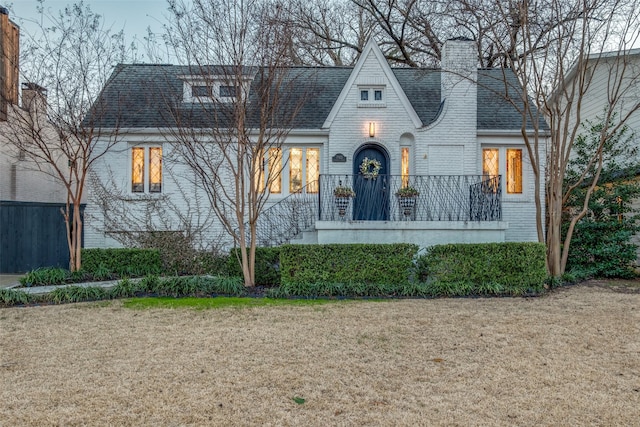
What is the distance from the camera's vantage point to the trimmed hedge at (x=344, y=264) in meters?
8.52

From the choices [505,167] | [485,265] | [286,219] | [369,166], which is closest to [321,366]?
[485,265]

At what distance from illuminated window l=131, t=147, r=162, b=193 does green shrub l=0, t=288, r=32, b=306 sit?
17.6ft

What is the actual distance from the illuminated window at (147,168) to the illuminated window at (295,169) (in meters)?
4.03

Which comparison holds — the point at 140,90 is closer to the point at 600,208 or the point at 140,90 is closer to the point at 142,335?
the point at 142,335

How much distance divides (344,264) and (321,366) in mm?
4199

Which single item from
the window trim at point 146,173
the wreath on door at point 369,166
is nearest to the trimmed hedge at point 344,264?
the wreath on door at point 369,166

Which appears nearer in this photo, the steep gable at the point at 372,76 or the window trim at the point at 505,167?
the steep gable at the point at 372,76

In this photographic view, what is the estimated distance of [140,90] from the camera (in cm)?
1337

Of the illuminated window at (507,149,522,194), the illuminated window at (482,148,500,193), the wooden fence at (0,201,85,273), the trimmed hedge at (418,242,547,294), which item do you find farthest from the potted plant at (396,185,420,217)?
the wooden fence at (0,201,85,273)

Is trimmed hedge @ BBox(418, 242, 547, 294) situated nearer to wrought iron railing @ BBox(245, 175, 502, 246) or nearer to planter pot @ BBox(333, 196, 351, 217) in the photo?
wrought iron railing @ BBox(245, 175, 502, 246)

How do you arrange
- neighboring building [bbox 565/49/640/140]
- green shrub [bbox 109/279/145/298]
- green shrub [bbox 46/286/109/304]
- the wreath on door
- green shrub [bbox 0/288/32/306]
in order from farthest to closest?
1. neighboring building [bbox 565/49/640/140]
2. the wreath on door
3. green shrub [bbox 109/279/145/298]
4. green shrub [bbox 46/286/109/304]
5. green shrub [bbox 0/288/32/306]

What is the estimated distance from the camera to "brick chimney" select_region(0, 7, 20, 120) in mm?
10220

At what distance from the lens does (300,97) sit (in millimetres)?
12102

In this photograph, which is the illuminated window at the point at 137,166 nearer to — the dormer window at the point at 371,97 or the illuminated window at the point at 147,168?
the illuminated window at the point at 147,168
